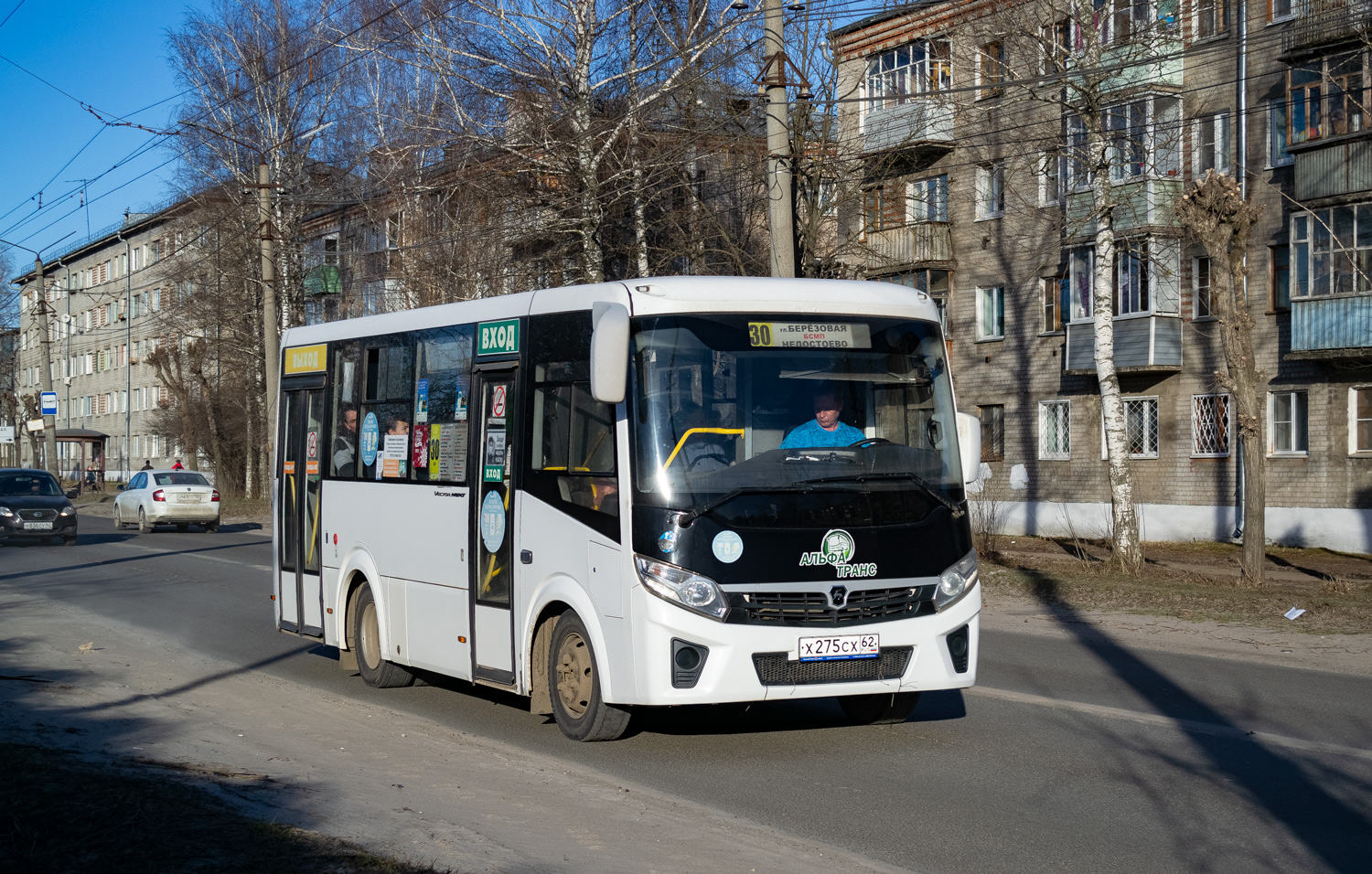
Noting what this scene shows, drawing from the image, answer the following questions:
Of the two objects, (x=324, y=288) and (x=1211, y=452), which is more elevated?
(x=324, y=288)

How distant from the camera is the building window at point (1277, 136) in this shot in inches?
1163

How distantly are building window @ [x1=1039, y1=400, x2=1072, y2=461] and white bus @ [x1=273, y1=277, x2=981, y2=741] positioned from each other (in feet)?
88.5

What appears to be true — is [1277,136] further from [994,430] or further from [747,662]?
[747,662]

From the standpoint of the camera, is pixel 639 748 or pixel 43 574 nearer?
pixel 639 748

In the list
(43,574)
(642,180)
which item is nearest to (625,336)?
(43,574)

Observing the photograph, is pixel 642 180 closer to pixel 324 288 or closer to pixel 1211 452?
pixel 1211 452

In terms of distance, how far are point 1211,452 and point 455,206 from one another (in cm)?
1858

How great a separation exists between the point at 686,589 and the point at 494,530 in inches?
77.1

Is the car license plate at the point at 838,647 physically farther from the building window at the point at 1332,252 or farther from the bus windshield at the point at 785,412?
the building window at the point at 1332,252

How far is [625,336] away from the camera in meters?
7.73

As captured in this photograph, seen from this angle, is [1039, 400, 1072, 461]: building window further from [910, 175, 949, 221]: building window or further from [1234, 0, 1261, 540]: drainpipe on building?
[910, 175, 949, 221]: building window

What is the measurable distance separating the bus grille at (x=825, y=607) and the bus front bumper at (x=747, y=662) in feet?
0.14

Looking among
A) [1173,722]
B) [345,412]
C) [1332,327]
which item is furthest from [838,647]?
[1332,327]

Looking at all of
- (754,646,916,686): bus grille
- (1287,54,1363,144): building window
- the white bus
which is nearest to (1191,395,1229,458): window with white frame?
(1287,54,1363,144): building window
